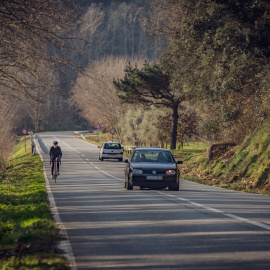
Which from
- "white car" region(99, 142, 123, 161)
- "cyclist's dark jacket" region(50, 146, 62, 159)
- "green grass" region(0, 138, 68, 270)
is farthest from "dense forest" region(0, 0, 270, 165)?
"green grass" region(0, 138, 68, 270)

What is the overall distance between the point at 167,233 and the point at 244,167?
52.3 ft

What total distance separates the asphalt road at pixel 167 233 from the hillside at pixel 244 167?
21.5 feet

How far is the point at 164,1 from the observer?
117 ft

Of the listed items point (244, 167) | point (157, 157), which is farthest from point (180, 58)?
point (157, 157)

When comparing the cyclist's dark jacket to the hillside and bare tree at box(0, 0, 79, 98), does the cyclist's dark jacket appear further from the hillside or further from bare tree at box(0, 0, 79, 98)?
the hillside

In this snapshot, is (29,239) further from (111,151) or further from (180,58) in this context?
(111,151)

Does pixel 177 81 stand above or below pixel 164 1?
below

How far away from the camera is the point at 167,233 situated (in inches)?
376

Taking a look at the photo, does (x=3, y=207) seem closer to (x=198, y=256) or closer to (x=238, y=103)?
(x=198, y=256)

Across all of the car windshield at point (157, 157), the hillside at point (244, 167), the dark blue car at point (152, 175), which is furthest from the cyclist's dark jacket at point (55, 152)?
the hillside at point (244, 167)

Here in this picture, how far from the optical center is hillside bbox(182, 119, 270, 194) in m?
22.3

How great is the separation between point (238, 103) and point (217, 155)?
3.13m

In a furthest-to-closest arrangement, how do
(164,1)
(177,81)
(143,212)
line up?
(177,81)
(164,1)
(143,212)

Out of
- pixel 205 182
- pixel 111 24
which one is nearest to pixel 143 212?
pixel 205 182
